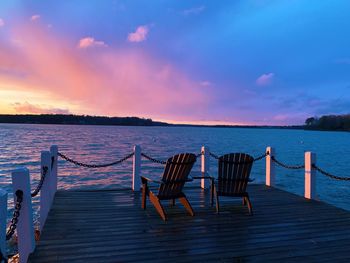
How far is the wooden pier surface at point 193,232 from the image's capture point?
12.2 ft

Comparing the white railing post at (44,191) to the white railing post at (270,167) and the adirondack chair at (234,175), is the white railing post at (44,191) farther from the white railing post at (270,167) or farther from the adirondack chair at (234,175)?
the white railing post at (270,167)

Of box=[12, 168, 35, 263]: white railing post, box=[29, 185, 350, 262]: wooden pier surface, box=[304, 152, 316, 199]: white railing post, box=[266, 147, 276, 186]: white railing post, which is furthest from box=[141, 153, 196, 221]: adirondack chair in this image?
box=[266, 147, 276, 186]: white railing post

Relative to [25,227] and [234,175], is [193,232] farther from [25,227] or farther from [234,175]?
[25,227]

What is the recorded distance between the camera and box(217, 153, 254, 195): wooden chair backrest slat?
5695mm

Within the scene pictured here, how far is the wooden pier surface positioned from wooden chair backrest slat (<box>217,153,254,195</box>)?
0.43 m

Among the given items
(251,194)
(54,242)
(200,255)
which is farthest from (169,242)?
(251,194)

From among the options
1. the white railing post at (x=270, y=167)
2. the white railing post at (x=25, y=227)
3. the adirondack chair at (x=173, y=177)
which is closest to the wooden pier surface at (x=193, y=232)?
the white railing post at (x=25, y=227)

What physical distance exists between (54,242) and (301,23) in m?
12.7

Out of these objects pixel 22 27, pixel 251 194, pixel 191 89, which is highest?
pixel 22 27

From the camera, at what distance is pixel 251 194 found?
23.9ft

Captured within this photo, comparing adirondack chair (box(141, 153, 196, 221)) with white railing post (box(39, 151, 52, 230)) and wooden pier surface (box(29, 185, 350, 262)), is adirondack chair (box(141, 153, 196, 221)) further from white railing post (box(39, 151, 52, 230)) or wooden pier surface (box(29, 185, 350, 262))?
white railing post (box(39, 151, 52, 230))

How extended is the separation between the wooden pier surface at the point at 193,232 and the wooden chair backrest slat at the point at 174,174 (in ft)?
1.43

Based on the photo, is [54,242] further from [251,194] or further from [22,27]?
[22,27]

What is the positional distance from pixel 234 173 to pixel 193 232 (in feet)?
5.25
